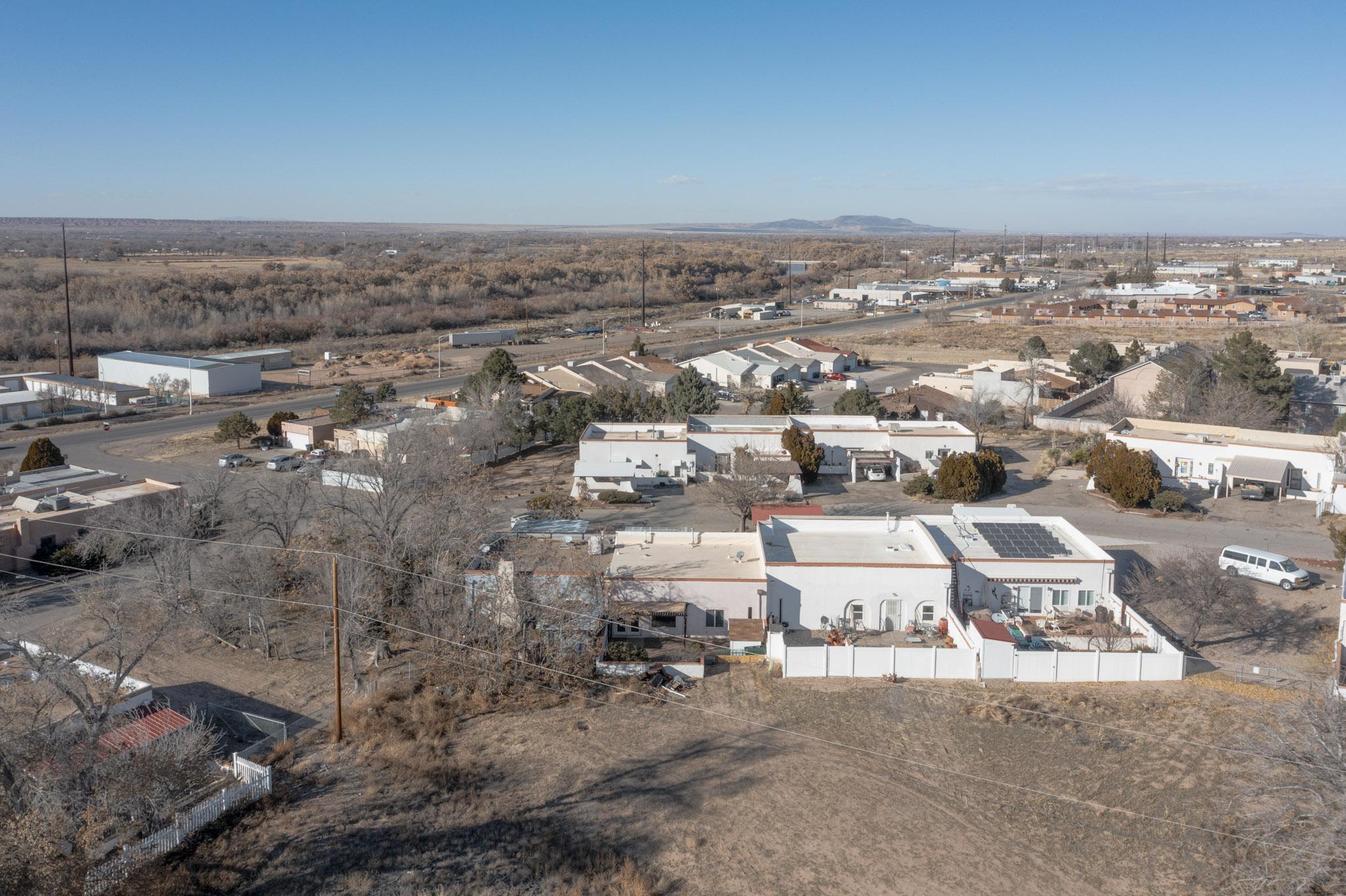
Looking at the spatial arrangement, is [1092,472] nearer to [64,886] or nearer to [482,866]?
[482,866]

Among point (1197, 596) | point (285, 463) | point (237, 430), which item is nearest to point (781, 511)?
point (1197, 596)

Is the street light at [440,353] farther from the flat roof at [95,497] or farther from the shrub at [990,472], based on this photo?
the shrub at [990,472]

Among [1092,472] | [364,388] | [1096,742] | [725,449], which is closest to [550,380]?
[364,388]

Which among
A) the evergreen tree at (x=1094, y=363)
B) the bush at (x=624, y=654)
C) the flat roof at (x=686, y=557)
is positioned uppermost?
the evergreen tree at (x=1094, y=363)

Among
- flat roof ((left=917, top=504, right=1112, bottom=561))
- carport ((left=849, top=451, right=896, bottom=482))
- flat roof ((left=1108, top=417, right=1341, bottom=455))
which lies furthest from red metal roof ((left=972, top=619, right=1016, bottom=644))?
flat roof ((left=1108, top=417, right=1341, bottom=455))

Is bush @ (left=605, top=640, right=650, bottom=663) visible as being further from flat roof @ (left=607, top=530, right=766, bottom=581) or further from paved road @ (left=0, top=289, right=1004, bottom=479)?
paved road @ (left=0, top=289, right=1004, bottom=479)

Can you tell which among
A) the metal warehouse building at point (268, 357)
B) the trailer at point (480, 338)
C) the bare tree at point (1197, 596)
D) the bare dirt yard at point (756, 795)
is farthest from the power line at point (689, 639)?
the trailer at point (480, 338)

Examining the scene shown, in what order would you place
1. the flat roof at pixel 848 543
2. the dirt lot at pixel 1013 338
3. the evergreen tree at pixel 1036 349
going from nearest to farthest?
the flat roof at pixel 848 543 < the evergreen tree at pixel 1036 349 < the dirt lot at pixel 1013 338
